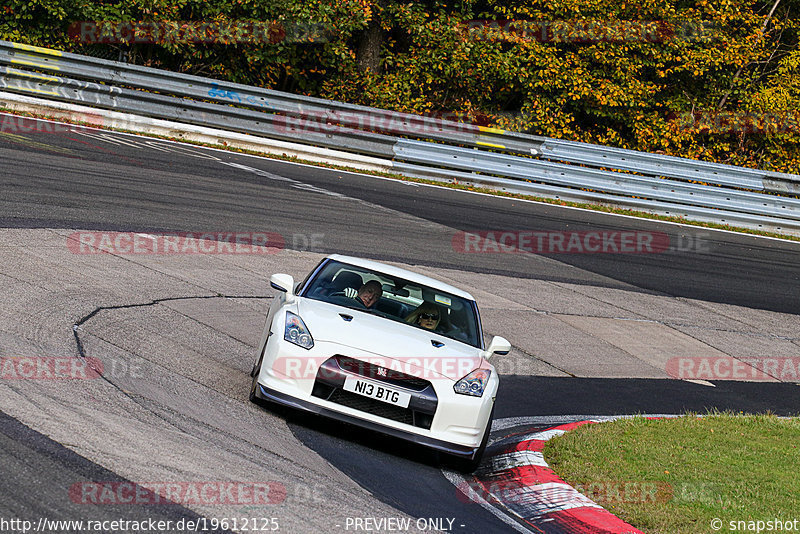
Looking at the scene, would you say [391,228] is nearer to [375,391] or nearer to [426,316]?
[426,316]

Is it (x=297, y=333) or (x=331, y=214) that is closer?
(x=297, y=333)

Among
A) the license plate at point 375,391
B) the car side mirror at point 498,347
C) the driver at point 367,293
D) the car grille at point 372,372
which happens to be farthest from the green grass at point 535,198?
the license plate at point 375,391

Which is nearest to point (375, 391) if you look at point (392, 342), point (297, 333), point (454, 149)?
point (392, 342)

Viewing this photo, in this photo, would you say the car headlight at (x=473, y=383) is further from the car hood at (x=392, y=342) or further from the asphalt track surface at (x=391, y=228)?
the asphalt track surface at (x=391, y=228)

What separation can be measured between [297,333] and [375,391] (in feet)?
2.58

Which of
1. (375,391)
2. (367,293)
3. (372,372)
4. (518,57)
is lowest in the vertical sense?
(375,391)

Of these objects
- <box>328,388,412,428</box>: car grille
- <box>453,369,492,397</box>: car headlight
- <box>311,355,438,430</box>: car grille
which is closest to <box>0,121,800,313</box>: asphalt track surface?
<box>311,355,438,430</box>: car grille

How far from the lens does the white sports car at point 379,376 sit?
704cm

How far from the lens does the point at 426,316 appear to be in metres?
8.26

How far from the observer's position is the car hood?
7.19 metres

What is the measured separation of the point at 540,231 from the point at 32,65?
11.2m

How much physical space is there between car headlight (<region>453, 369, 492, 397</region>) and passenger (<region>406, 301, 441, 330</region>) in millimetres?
829

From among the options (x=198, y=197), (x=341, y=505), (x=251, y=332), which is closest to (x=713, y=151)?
(x=198, y=197)

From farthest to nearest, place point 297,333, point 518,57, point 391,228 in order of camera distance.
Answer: point 518,57 < point 391,228 < point 297,333
